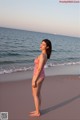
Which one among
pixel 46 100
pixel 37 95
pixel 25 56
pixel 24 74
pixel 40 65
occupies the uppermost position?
pixel 40 65

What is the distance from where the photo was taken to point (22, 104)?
5320 mm

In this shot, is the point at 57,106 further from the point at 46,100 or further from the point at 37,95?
the point at 37,95

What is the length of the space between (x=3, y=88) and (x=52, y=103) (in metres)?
1.46

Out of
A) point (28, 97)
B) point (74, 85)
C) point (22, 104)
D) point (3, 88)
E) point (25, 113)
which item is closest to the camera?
point (25, 113)

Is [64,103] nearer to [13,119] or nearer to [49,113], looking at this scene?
[49,113]

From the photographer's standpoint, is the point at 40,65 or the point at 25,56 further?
the point at 25,56

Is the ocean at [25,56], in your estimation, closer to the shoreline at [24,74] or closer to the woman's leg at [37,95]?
the shoreline at [24,74]

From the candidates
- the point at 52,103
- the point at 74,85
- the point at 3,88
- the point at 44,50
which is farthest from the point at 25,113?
the point at 74,85

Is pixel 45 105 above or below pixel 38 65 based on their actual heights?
below

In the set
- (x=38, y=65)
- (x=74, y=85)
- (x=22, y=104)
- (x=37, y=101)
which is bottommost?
(x=74, y=85)

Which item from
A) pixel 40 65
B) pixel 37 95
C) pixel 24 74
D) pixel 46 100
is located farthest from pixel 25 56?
pixel 40 65

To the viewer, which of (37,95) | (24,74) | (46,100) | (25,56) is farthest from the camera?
(25,56)

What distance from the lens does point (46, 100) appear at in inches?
223

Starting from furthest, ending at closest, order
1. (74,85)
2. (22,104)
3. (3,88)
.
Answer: (74,85), (3,88), (22,104)
